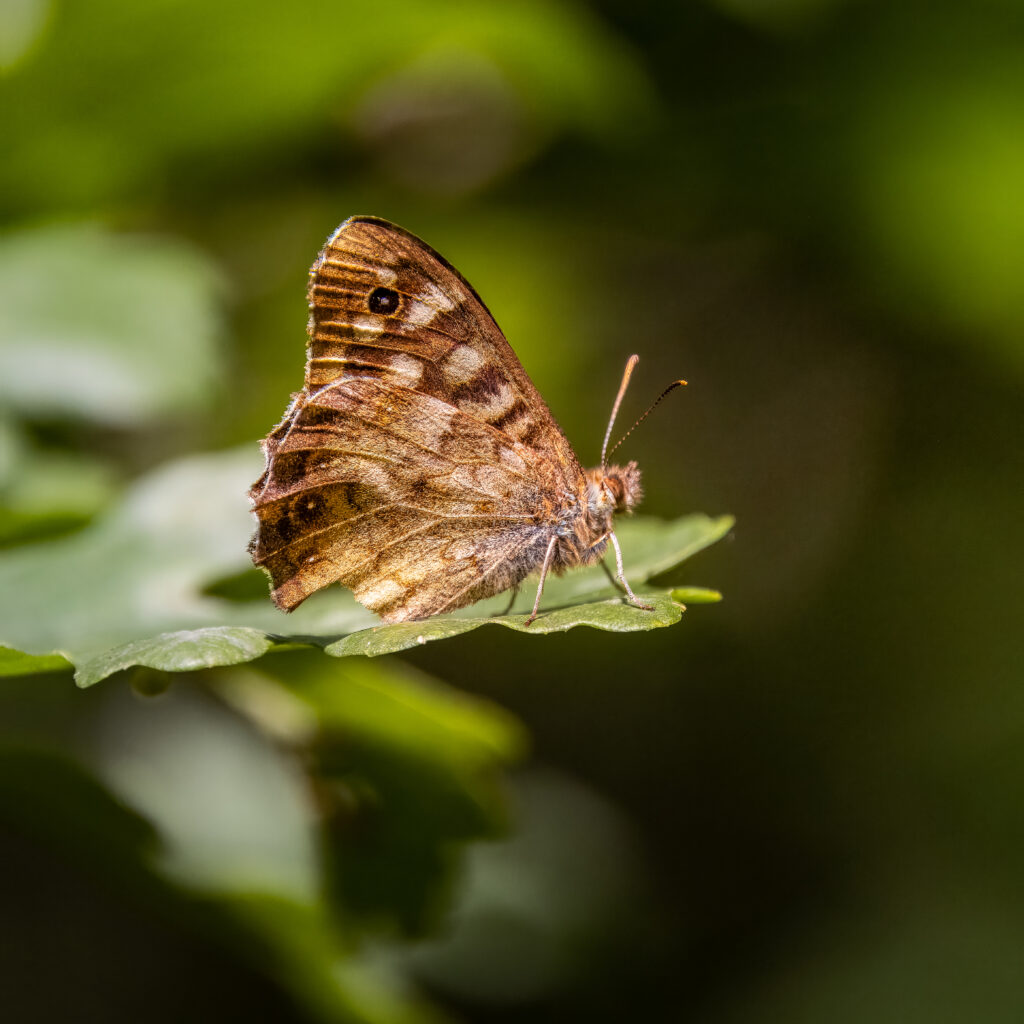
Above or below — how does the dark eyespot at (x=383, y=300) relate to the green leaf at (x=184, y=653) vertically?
above

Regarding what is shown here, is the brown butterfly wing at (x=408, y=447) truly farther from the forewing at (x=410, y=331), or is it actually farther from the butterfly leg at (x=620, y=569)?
the butterfly leg at (x=620, y=569)


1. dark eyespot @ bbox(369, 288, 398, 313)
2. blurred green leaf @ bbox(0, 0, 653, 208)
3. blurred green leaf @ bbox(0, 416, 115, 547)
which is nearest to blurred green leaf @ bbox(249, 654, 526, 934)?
blurred green leaf @ bbox(0, 416, 115, 547)

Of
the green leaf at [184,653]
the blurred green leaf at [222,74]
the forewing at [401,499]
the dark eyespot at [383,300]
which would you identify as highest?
the blurred green leaf at [222,74]

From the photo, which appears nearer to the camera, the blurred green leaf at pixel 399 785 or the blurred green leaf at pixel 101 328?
the blurred green leaf at pixel 399 785

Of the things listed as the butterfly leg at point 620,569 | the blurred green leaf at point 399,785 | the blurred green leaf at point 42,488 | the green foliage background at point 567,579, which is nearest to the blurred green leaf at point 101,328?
the green foliage background at point 567,579

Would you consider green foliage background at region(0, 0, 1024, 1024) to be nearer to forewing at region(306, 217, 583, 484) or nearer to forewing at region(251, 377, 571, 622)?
forewing at region(251, 377, 571, 622)

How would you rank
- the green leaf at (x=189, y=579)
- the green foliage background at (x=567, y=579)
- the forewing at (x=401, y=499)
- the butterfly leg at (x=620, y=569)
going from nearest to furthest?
the butterfly leg at (x=620, y=569), the green leaf at (x=189, y=579), the forewing at (x=401, y=499), the green foliage background at (x=567, y=579)

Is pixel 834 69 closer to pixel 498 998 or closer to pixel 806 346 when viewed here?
pixel 806 346
